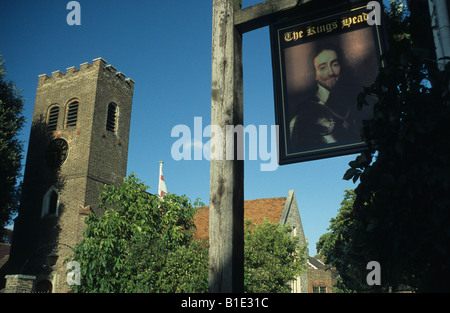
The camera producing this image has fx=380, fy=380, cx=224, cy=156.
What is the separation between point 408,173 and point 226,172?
142cm

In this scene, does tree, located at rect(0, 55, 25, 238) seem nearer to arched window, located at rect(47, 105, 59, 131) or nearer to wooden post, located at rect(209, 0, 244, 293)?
arched window, located at rect(47, 105, 59, 131)

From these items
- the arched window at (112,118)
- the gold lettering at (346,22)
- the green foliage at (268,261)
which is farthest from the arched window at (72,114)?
the gold lettering at (346,22)

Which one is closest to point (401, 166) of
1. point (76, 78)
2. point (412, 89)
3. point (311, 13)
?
point (412, 89)

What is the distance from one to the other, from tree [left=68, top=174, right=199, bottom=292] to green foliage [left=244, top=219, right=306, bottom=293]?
354 cm

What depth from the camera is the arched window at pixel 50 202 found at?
26.0 metres

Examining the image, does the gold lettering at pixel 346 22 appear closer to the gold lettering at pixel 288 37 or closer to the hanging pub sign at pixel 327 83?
the hanging pub sign at pixel 327 83

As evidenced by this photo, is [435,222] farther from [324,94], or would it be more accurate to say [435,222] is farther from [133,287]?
[133,287]

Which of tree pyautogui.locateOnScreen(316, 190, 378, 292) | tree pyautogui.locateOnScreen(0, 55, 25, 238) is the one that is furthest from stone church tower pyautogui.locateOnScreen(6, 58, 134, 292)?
tree pyautogui.locateOnScreen(316, 190, 378, 292)

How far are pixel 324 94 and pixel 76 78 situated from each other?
2920 centimetres

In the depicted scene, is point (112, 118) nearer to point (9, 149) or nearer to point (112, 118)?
point (112, 118)

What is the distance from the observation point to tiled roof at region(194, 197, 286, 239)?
1218 inches

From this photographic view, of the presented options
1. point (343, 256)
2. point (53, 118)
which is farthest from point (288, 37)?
point (53, 118)

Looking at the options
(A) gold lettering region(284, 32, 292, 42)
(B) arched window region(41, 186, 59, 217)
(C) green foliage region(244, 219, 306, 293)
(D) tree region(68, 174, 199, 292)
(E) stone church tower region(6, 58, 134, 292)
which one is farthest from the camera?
(B) arched window region(41, 186, 59, 217)

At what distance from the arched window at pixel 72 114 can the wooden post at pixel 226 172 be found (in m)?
26.5
